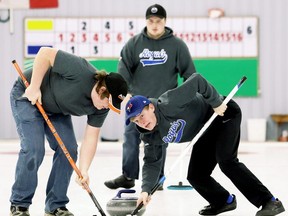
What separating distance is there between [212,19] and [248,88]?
1271 mm

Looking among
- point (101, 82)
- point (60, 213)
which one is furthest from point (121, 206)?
point (101, 82)

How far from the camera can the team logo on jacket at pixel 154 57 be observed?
205 inches

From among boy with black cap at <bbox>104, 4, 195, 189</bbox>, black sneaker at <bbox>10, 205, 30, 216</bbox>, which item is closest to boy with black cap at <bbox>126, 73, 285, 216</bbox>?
black sneaker at <bbox>10, 205, 30, 216</bbox>

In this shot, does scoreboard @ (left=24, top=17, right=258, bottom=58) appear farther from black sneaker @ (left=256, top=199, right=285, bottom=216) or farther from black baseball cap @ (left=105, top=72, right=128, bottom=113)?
black baseball cap @ (left=105, top=72, right=128, bottom=113)

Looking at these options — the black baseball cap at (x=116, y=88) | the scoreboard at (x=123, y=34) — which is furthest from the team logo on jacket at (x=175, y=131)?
the scoreboard at (x=123, y=34)

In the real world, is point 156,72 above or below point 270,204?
above

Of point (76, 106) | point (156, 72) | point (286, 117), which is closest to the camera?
point (76, 106)

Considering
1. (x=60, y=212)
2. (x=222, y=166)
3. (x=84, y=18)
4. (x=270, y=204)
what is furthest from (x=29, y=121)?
(x=84, y=18)

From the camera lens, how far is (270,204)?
377 centimetres

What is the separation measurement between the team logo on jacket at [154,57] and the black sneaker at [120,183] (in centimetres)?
88

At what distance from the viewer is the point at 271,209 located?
375 cm

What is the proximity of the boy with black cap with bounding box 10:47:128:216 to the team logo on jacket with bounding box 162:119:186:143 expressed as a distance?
1.15 feet

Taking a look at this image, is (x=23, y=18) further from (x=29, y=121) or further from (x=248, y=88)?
(x=29, y=121)

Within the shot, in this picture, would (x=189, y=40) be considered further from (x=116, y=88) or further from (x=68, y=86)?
(x=116, y=88)
